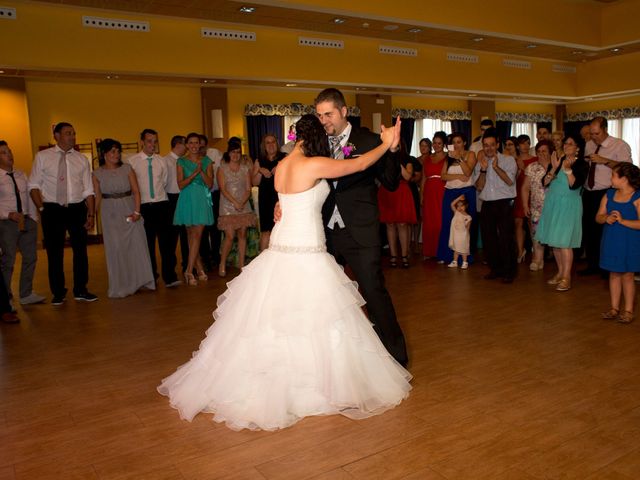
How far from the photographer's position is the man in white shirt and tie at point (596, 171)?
5.75 metres

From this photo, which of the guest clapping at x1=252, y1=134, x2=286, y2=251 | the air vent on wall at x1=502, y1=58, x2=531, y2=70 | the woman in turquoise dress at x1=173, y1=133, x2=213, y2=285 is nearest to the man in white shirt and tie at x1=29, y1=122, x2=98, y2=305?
the woman in turquoise dress at x1=173, y1=133, x2=213, y2=285

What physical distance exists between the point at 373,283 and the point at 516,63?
1204cm

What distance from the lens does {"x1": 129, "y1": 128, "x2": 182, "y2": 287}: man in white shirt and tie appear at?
5992 mm

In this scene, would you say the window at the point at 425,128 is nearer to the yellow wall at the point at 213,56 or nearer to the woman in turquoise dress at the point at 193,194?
the yellow wall at the point at 213,56

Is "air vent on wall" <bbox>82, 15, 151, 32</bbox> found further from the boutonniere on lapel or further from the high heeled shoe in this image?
the boutonniere on lapel

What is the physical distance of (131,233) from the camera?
19.1 ft

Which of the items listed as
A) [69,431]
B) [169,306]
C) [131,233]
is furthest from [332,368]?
[131,233]

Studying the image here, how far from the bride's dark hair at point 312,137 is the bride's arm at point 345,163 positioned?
0.25 ft

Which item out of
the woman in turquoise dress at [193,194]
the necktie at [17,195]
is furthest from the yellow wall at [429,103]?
the necktie at [17,195]

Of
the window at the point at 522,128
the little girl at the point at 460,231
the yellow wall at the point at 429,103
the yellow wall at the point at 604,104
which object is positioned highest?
the yellow wall at the point at 429,103

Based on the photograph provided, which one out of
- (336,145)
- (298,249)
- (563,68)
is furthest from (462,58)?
(298,249)

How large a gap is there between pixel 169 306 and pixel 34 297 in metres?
1.47

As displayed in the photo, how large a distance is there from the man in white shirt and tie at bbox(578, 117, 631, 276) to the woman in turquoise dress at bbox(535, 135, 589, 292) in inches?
14.0

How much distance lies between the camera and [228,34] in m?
9.69
